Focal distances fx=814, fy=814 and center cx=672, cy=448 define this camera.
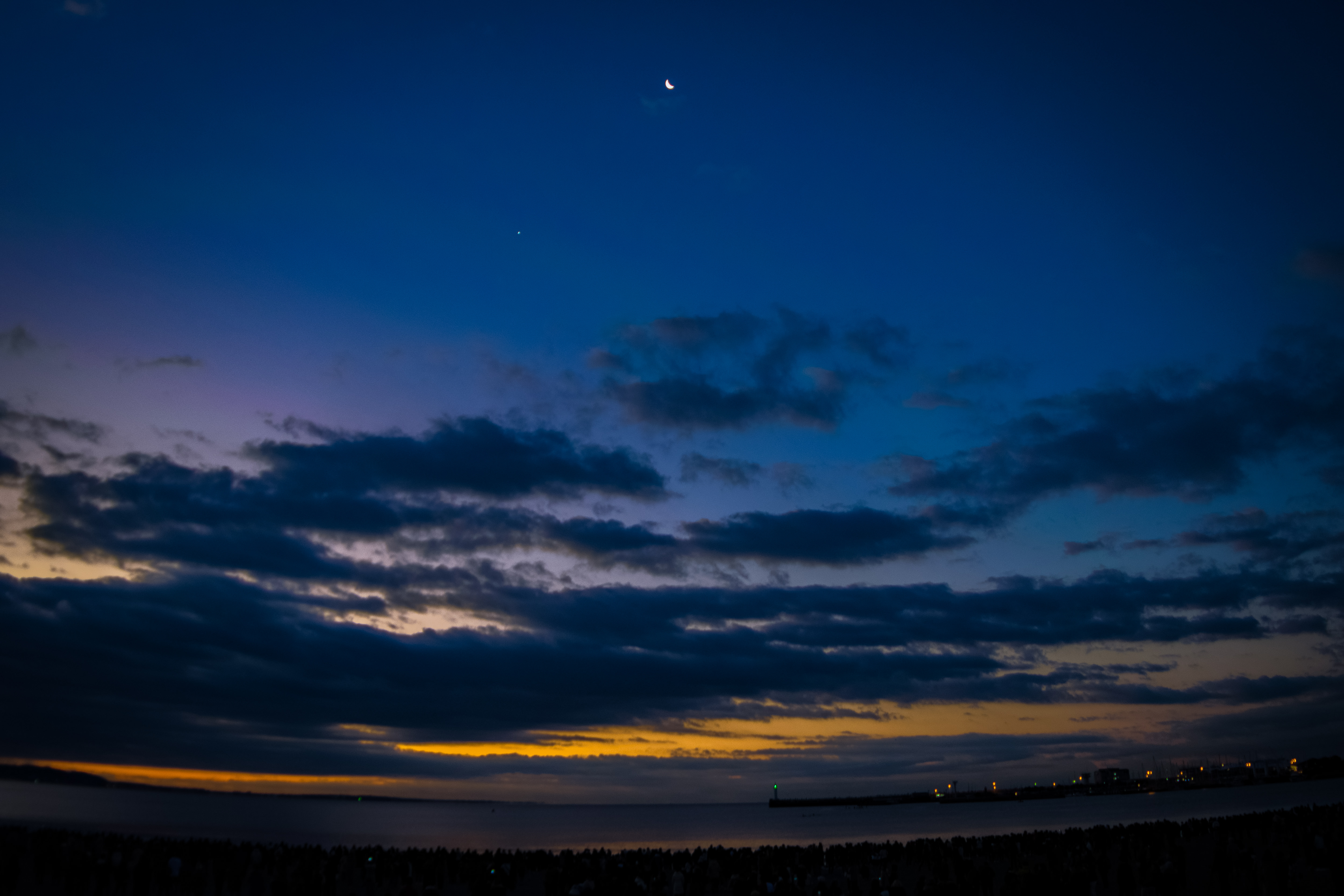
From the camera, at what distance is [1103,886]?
3403 centimetres

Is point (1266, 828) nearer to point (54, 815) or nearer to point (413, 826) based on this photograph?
point (413, 826)

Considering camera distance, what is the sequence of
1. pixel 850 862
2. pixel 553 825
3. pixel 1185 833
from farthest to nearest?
pixel 553 825
pixel 1185 833
pixel 850 862

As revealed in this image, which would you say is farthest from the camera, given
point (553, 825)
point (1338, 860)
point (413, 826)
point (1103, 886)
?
point (553, 825)

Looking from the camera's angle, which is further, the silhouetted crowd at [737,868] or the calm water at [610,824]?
the calm water at [610,824]

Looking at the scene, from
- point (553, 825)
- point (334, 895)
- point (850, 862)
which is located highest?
point (334, 895)

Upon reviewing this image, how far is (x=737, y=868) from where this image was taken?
42.0 metres

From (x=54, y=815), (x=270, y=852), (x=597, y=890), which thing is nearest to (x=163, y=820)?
(x=54, y=815)

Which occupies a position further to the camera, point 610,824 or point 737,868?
point 610,824

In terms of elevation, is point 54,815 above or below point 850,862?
below

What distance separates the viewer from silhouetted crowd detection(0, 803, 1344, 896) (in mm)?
28266

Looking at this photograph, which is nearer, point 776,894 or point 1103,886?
point 776,894

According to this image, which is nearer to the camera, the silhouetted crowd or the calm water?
the silhouetted crowd

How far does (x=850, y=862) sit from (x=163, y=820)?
130157mm

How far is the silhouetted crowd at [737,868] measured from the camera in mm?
28266
